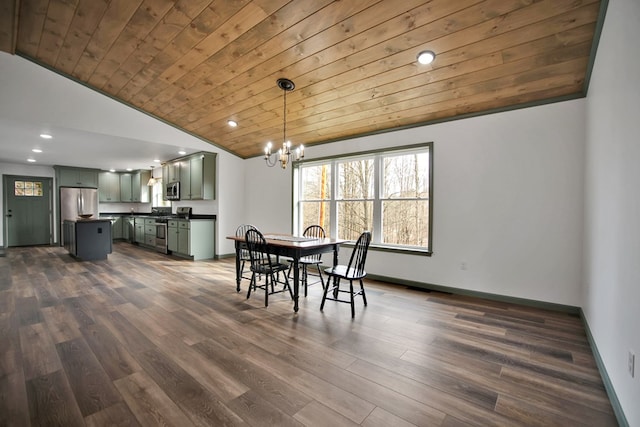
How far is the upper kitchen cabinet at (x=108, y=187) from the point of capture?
358 inches

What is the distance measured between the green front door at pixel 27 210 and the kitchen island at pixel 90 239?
2.93 metres

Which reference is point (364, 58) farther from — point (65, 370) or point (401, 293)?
point (65, 370)

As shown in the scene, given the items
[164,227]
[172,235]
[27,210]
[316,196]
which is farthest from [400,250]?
[27,210]

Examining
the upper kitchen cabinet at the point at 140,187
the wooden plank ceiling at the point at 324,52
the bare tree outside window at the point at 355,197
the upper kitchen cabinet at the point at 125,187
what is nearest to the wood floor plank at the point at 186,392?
the wooden plank ceiling at the point at 324,52

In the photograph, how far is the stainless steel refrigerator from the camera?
27.1 ft

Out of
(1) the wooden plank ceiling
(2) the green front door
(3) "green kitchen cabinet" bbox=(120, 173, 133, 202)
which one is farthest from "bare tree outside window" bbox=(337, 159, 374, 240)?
(2) the green front door

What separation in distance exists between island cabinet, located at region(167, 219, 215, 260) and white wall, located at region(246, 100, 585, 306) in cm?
423

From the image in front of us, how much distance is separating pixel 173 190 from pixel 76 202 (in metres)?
3.72

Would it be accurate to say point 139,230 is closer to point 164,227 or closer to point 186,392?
point 164,227

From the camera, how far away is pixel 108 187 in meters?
9.25

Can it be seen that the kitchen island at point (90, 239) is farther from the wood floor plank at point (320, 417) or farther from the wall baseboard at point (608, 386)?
the wall baseboard at point (608, 386)

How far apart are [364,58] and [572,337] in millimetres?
3304

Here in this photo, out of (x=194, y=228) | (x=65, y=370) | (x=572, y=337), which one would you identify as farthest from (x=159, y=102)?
(x=572, y=337)

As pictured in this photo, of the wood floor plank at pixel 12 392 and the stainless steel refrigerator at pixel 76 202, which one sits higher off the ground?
the stainless steel refrigerator at pixel 76 202
